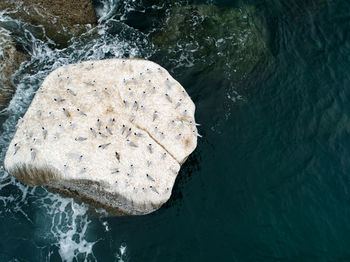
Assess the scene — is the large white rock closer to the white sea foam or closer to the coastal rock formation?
the white sea foam

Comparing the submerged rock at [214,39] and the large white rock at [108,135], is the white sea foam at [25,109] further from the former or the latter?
the submerged rock at [214,39]

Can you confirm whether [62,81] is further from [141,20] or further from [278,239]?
[278,239]

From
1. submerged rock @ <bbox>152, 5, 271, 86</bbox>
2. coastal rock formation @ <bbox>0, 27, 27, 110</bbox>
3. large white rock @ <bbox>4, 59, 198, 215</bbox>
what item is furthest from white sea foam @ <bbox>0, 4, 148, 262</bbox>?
submerged rock @ <bbox>152, 5, 271, 86</bbox>

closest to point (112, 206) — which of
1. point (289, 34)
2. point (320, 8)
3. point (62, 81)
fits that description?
point (62, 81)

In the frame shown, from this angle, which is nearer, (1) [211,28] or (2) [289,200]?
(2) [289,200]

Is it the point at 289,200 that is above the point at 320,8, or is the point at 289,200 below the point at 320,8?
below

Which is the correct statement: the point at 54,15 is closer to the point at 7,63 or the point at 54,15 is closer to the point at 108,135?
the point at 7,63
